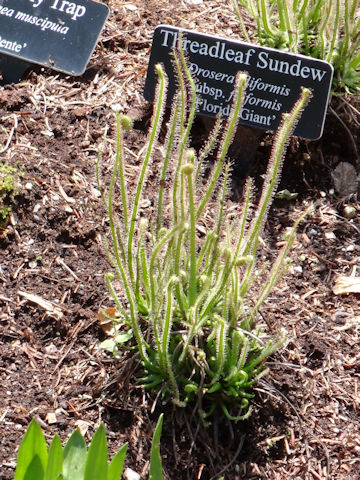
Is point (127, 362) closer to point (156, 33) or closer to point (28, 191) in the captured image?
point (28, 191)

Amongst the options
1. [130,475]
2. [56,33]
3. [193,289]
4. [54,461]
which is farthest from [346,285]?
[56,33]

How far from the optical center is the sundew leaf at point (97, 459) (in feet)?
4.18

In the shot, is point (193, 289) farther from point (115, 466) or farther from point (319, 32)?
point (319, 32)

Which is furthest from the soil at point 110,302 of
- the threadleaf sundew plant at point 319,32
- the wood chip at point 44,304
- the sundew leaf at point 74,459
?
the sundew leaf at point 74,459

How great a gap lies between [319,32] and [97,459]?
1.65m

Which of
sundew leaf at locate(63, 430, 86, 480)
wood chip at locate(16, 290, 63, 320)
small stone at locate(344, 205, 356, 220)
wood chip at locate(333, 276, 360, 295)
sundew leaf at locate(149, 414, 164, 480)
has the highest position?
small stone at locate(344, 205, 356, 220)

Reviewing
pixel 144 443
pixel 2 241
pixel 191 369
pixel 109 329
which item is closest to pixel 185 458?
pixel 144 443

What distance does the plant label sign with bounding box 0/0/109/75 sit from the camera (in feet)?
7.84

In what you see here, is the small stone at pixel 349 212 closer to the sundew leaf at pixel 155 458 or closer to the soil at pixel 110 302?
the soil at pixel 110 302

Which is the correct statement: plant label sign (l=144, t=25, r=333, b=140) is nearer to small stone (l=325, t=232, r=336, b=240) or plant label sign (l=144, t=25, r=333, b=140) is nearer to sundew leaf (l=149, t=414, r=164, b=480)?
small stone (l=325, t=232, r=336, b=240)

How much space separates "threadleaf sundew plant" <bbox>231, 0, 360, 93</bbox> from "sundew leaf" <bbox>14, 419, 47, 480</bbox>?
1554 mm

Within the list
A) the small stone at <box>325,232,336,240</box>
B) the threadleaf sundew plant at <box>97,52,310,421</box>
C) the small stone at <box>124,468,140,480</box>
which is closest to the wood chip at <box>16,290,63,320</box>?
the threadleaf sundew plant at <box>97,52,310,421</box>

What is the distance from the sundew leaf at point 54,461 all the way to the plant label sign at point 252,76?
1.22 metres

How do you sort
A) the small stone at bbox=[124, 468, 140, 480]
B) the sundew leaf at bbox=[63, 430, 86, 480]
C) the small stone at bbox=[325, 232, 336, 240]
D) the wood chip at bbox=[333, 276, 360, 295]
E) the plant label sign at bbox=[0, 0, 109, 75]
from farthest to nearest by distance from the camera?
1. the plant label sign at bbox=[0, 0, 109, 75]
2. the small stone at bbox=[325, 232, 336, 240]
3. the wood chip at bbox=[333, 276, 360, 295]
4. the small stone at bbox=[124, 468, 140, 480]
5. the sundew leaf at bbox=[63, 430, 86, 480]
